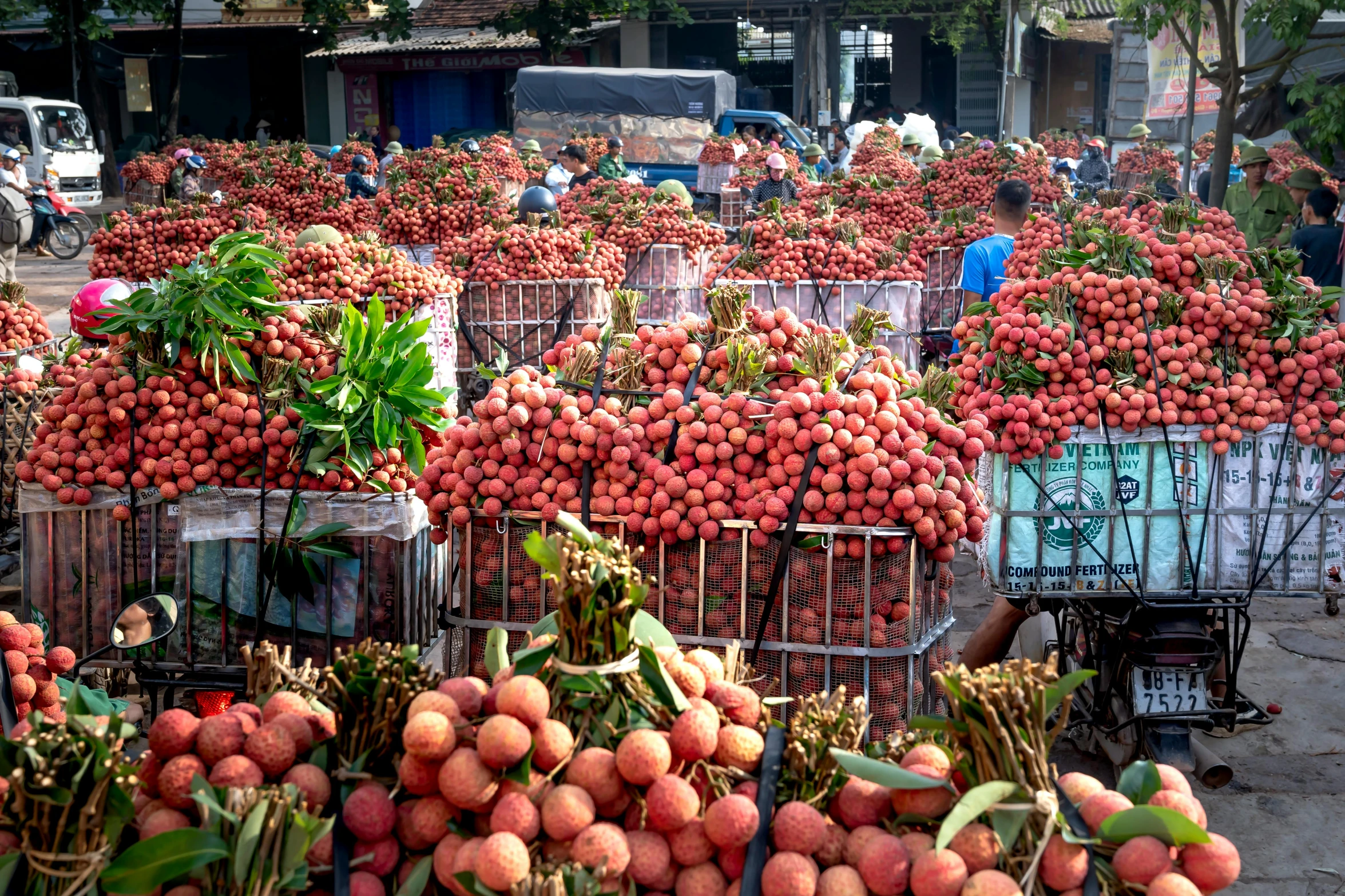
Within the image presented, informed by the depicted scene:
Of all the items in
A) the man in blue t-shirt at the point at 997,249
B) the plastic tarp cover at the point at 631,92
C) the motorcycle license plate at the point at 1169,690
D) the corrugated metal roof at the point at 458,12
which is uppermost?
the corrugated metal roof at the point at 458,12

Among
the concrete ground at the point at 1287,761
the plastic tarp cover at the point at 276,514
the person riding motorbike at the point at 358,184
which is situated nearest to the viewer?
the concrete ground at the point at 1287,761

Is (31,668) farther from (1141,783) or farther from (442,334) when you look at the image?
(442,334)

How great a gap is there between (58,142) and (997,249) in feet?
72.8

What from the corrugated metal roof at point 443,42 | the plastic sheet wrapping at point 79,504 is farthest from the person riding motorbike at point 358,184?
the corrugated metal roof at point 443,42

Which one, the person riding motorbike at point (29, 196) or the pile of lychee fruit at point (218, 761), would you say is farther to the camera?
the person riding motorbike at point (29, 196)

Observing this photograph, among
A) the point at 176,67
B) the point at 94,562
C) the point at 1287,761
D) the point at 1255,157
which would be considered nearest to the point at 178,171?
the point at 176,67

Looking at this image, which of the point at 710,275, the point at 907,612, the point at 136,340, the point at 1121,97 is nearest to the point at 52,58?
the point at 1121,97

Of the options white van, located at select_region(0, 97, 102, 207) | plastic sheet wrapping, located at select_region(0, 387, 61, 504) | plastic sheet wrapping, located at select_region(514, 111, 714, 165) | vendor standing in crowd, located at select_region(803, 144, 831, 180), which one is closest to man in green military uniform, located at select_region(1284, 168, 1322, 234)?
plastic sheet wrapping, located at select_region(0, 387, 61, 504)

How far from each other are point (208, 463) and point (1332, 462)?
12.1 feet

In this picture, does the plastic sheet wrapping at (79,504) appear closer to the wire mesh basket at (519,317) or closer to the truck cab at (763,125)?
the wire mesh basket at (519,317)

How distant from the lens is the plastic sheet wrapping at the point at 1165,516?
3.94 meters

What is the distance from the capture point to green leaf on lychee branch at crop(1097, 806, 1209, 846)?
1891 millimetres

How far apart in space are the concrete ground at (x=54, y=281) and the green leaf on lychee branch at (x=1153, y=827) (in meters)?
12.5

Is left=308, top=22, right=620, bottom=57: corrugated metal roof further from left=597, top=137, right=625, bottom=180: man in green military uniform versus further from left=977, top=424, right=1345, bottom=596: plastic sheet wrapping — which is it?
left=977, top=424, right=1345, bottom=596: plastic sheet wrapping
